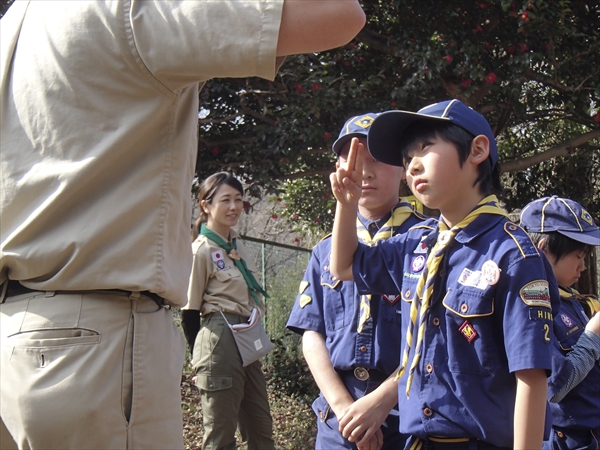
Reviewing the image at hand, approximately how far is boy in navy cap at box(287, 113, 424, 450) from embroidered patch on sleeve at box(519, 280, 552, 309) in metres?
0.58

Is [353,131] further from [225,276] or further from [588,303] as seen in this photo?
[225,276]

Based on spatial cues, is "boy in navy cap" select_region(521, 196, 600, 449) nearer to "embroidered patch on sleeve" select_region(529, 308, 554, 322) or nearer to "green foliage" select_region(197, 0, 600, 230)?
"embroidered patch on sleeve" select_region(529, 308, 554, 322)

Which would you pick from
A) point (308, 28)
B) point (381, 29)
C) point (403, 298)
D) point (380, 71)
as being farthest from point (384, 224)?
point (381, 29)

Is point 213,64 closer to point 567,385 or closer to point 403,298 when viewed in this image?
point 403,298

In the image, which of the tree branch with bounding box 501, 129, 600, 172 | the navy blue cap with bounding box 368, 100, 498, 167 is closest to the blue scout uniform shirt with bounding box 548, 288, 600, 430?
the navy blue cap with bounding box 368, 100, 498, 167

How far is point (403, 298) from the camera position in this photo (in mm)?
2244

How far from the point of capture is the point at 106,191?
175 centimetres

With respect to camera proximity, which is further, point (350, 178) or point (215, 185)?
point (215, 185)

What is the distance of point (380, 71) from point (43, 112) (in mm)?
5034

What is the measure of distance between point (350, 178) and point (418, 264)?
1.14ft

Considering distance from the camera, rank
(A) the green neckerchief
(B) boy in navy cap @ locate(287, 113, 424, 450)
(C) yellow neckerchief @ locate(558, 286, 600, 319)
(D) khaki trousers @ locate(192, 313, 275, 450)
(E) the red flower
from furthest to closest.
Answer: (E) the red flower < (A) the green neckerchief < (D) khaki trousers @ locate(192, 313, 275, 450) < (C) yellow neckerchief @ locate(558, 286, 600, 319) < (B) boy in navy cap @ locate(287, 113, 424, 450)

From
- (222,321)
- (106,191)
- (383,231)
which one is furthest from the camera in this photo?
(222,321)

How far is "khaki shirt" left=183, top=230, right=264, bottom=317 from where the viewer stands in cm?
497

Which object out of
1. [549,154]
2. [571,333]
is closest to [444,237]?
[571,333]
